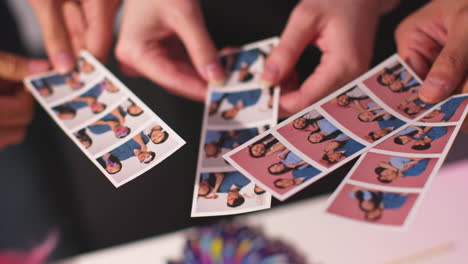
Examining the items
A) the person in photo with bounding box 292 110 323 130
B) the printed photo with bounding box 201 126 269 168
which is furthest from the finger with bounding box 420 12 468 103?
the printed photo with bounding box 201 126 269 168

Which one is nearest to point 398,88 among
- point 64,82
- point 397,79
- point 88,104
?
point 397,79

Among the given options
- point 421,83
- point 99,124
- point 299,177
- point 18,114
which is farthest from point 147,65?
point 421,83

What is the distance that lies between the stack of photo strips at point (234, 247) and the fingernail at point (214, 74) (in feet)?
1.16

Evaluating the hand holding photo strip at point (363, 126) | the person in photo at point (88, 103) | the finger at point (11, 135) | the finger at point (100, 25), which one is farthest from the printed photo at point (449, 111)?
the finger at point (11, 135)

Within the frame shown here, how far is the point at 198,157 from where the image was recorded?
0.76 metres

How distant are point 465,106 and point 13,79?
1.04 meters

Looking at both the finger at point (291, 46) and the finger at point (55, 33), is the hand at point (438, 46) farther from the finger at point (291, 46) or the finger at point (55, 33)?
the finger at point (55, 33)

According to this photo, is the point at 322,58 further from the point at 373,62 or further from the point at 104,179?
the point at 104,179

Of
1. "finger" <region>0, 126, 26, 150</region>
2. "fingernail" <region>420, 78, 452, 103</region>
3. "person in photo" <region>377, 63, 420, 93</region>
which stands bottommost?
"finger" <region>0, 126, 26, 150</region>

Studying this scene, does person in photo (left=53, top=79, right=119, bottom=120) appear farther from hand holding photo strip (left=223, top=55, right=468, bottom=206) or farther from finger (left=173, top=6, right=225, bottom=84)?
hand holding photo strip (left=223, top=55, right=468, bottom=206)

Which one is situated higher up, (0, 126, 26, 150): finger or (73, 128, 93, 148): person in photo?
(73, 128, 93, 148): person in photo

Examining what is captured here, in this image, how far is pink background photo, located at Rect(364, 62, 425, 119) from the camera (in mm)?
779

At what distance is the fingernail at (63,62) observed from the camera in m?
1.01

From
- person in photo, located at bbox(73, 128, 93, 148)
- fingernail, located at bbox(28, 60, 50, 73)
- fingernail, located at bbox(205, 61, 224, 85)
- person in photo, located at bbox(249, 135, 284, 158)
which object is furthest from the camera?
fingernail, located at bbox(28, 60, 50, 73)
